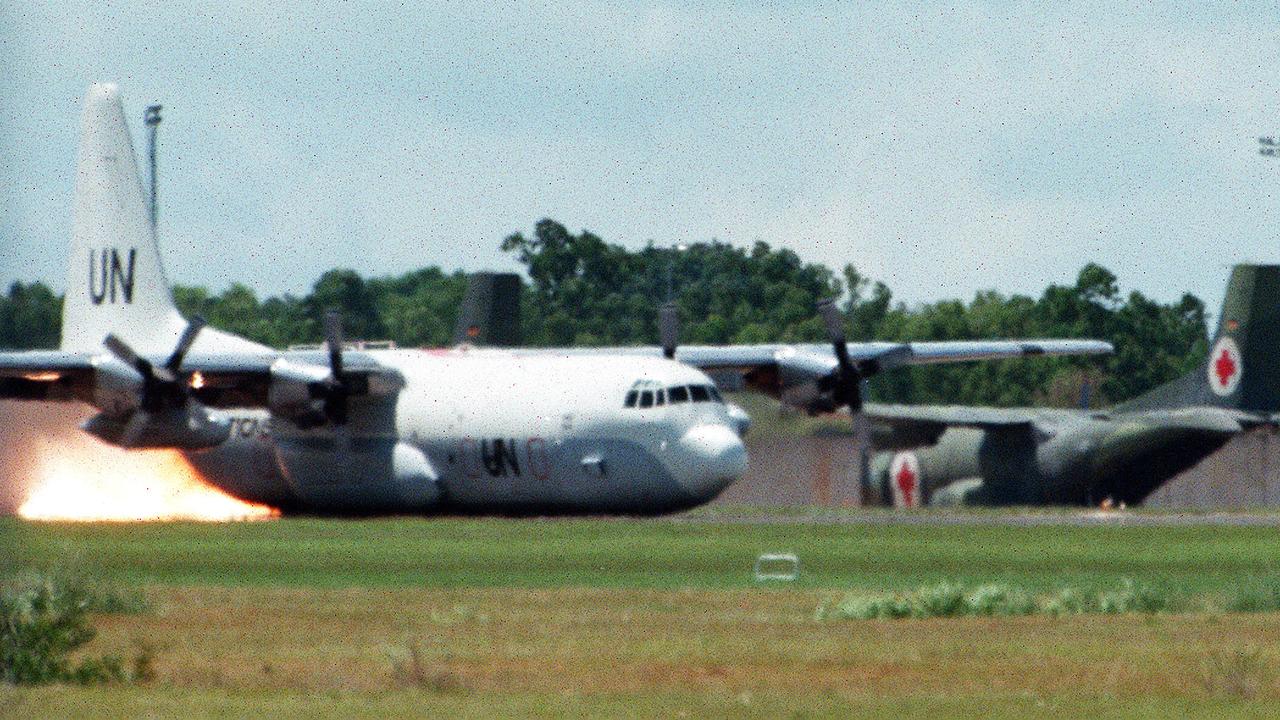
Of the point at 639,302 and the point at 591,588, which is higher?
the point at 639,302

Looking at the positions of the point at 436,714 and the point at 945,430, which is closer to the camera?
the point at 436,714

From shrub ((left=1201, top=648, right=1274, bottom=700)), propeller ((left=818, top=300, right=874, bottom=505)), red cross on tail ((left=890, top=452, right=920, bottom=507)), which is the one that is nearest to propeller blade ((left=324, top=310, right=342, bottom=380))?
propeller ((left=818, top=300, right=874, bottom=505))

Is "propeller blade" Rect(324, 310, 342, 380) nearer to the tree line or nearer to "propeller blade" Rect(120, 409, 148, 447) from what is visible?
"propeller blade" Rect(120, 409, 148, 447)

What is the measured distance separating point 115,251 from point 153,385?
9.01 metres

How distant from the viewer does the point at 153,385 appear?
53688 mm

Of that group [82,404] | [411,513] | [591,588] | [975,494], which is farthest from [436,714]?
[975,494]

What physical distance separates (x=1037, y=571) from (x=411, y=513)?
898 inches

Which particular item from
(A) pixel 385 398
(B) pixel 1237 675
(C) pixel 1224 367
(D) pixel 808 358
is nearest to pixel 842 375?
(D) pixel 808 358

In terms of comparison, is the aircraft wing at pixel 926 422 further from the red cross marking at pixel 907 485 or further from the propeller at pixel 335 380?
the propeller at pixel 335 380

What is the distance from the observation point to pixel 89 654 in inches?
995

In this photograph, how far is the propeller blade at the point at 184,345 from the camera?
53.7 metres

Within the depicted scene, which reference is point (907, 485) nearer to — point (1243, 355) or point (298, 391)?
point (1243, 355)

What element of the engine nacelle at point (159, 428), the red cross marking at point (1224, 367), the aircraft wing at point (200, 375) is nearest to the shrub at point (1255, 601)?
the engine nacelle at point (159, 428)

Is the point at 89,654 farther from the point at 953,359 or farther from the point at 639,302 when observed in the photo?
the point at 639,302
